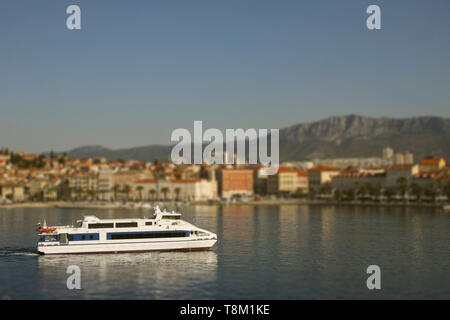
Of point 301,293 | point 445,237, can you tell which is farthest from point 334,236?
point 301,293

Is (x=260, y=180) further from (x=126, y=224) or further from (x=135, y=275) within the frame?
(x=135, y=275)

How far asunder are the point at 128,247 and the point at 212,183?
3513 inches

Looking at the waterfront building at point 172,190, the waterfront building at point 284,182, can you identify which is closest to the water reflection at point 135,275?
the waterfront building at point 172,190

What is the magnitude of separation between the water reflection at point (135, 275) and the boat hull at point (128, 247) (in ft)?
1.09

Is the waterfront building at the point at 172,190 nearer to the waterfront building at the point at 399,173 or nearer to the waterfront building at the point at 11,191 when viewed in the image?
the waterfront building at the point at 11,191

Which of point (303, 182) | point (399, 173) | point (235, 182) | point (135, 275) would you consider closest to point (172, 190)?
point (235, 182)

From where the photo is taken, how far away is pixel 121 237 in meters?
29.9

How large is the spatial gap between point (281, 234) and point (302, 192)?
7637 cm

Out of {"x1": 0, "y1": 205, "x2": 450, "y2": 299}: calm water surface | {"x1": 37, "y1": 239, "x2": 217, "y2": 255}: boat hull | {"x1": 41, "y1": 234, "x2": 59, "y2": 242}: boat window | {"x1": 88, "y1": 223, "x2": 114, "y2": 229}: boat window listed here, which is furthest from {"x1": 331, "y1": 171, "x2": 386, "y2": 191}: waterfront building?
{"x1": 41, "y1": 234, "x2": 59, "y2": 242}: boat window

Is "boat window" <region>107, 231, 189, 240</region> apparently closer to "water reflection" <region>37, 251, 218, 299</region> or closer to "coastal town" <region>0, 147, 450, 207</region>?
"water reflection" <region>37, 251, 218, 299</region>

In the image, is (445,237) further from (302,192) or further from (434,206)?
(302,192)

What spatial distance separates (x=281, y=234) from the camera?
Result: 3984cm
